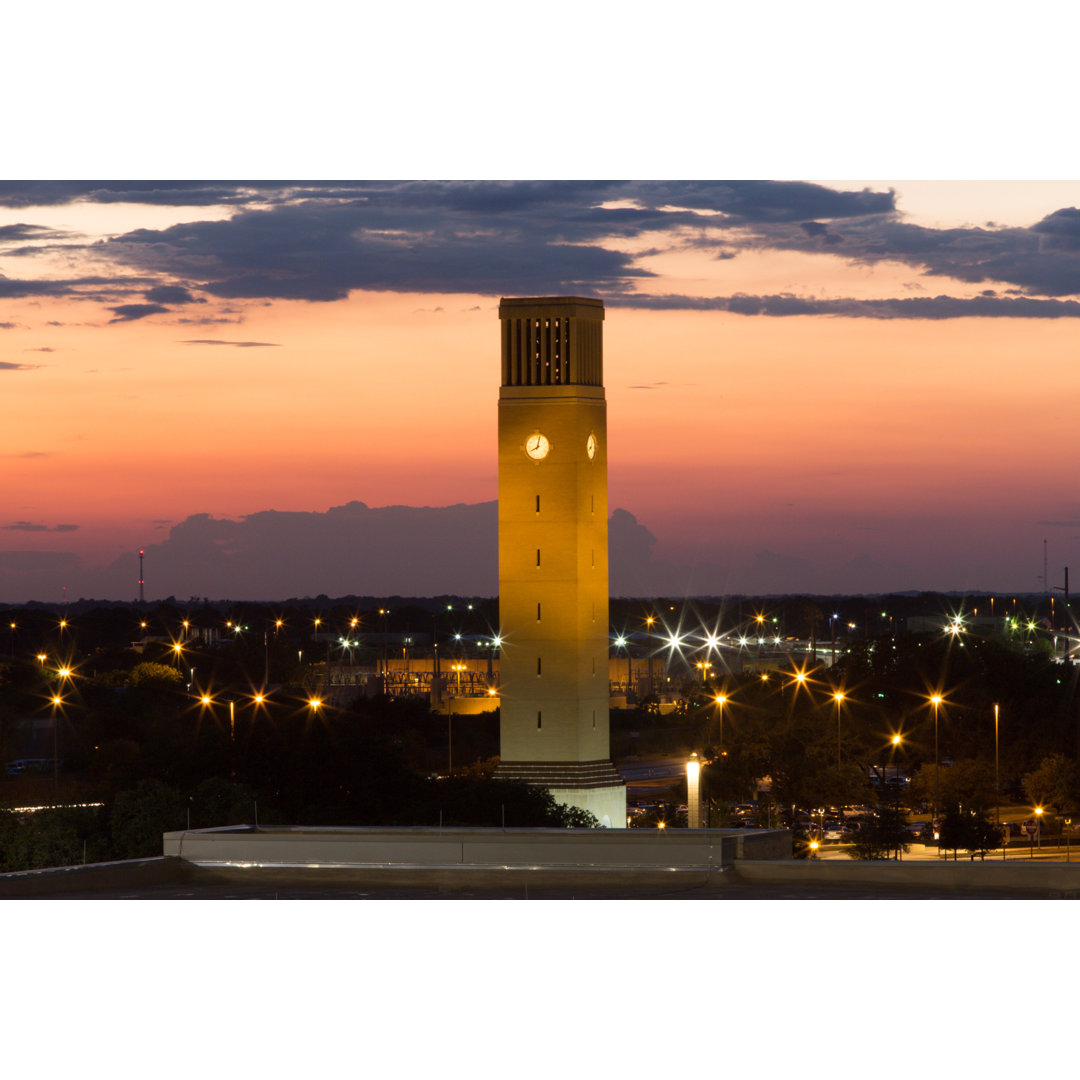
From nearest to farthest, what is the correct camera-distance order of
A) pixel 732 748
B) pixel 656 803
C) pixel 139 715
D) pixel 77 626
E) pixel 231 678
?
pixel 732 748 < pixel 656 803 < pixel 139 715 < pixel 231 678 < pixel 77 626

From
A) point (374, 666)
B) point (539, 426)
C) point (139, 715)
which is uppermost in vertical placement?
point (539, 426)

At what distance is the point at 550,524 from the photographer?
233 feet

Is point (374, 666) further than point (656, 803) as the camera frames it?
Yes

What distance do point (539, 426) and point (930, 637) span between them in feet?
118

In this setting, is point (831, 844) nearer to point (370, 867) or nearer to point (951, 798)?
point (951, 798)

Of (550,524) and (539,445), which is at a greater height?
(539,445)

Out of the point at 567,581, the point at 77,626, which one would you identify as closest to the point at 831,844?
the point at 567,581

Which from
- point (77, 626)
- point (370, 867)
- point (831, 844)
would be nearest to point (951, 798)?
point (831, 844)

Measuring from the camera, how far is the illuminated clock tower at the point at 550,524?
7081cm

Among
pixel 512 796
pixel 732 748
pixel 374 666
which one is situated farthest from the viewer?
pixel 374 666

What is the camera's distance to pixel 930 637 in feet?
320

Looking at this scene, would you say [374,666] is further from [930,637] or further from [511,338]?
[511,338]

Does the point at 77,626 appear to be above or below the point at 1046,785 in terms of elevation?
below

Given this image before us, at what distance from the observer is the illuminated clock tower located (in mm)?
70812
